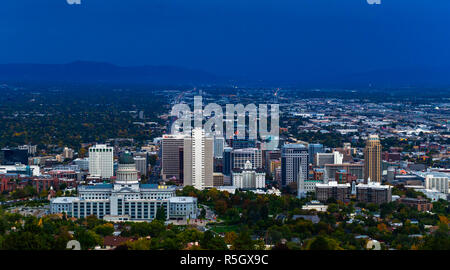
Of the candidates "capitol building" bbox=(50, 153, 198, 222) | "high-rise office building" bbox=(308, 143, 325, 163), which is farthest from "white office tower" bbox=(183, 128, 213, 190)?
"high-rise office building" bbox=(308, 143, 325, 163)

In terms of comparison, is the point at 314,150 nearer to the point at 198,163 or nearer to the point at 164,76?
the point at 198,163

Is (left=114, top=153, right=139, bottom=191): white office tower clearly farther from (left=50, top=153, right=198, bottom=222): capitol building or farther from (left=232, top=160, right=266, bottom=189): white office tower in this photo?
(left=232, top=160, right=266, bottom=189): white office tower

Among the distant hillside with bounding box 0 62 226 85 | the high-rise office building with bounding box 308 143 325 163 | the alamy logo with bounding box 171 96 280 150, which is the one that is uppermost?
the distant hillside with bounding box 0 62 226 85

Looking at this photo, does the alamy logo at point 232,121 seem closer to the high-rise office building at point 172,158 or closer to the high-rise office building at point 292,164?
the high-rise office building at point 172,158

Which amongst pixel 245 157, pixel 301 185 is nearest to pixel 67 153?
pixel 245 157

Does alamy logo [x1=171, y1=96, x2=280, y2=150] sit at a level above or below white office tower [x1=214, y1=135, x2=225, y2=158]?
above
